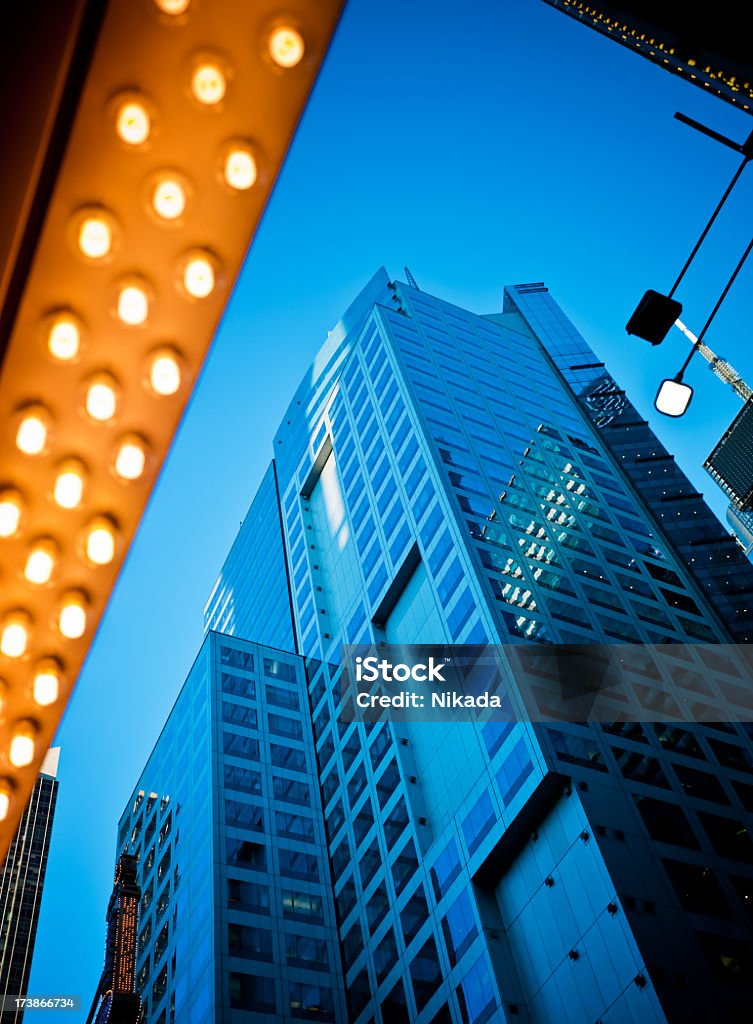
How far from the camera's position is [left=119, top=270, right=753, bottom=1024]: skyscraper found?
3981cm

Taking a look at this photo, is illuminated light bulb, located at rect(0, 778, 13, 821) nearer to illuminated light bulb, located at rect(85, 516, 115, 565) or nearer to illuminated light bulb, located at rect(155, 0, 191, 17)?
illuminated light bulb, located at rect(85, 516, 115, 565)

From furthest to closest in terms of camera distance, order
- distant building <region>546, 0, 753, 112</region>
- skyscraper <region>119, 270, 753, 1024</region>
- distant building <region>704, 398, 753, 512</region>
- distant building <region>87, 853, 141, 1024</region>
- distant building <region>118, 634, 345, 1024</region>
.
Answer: distant building <region>704, 398, 753, 512</region> < distant building <region>118, 634, 345, 1024</region> < distant building <region>87, 853, 141, 1024</region> < skyscraper <region>119, 270, 753, 1024</region> < distant building <region>546, 0, 753, 112</region>

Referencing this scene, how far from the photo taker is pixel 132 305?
1.71 meters

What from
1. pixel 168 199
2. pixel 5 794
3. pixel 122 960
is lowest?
pixel 5 794

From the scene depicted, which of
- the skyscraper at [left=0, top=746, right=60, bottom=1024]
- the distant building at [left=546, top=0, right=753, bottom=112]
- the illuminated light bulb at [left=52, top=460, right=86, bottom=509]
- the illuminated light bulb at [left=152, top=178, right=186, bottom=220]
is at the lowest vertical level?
the illuminated light bulb at [left=52, top=460, right=86, bottom=509]

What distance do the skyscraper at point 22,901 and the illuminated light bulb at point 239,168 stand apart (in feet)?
380

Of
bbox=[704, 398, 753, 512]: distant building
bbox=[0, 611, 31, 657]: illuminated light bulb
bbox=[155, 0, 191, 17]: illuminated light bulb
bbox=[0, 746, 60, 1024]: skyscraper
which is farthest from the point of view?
bbox=[704, 398, 753, 512]: distant building

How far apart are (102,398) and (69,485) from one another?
0.70 feet

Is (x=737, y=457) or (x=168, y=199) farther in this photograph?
(x=737, y=457)

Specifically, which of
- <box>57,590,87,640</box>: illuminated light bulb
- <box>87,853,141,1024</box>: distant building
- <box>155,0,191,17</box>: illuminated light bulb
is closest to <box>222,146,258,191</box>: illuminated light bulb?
<box>155,0,191,17</box>: illuminated light bulb

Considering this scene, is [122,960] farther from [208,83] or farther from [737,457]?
[737,457]

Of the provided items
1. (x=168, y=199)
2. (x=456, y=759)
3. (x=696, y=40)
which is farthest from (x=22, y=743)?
(x=456, y=759)

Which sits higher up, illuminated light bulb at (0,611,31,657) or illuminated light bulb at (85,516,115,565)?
illuminated light bulb at (85,516,115,565)

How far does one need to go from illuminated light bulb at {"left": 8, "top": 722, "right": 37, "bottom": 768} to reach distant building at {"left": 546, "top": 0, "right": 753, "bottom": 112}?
22360 millimetres
